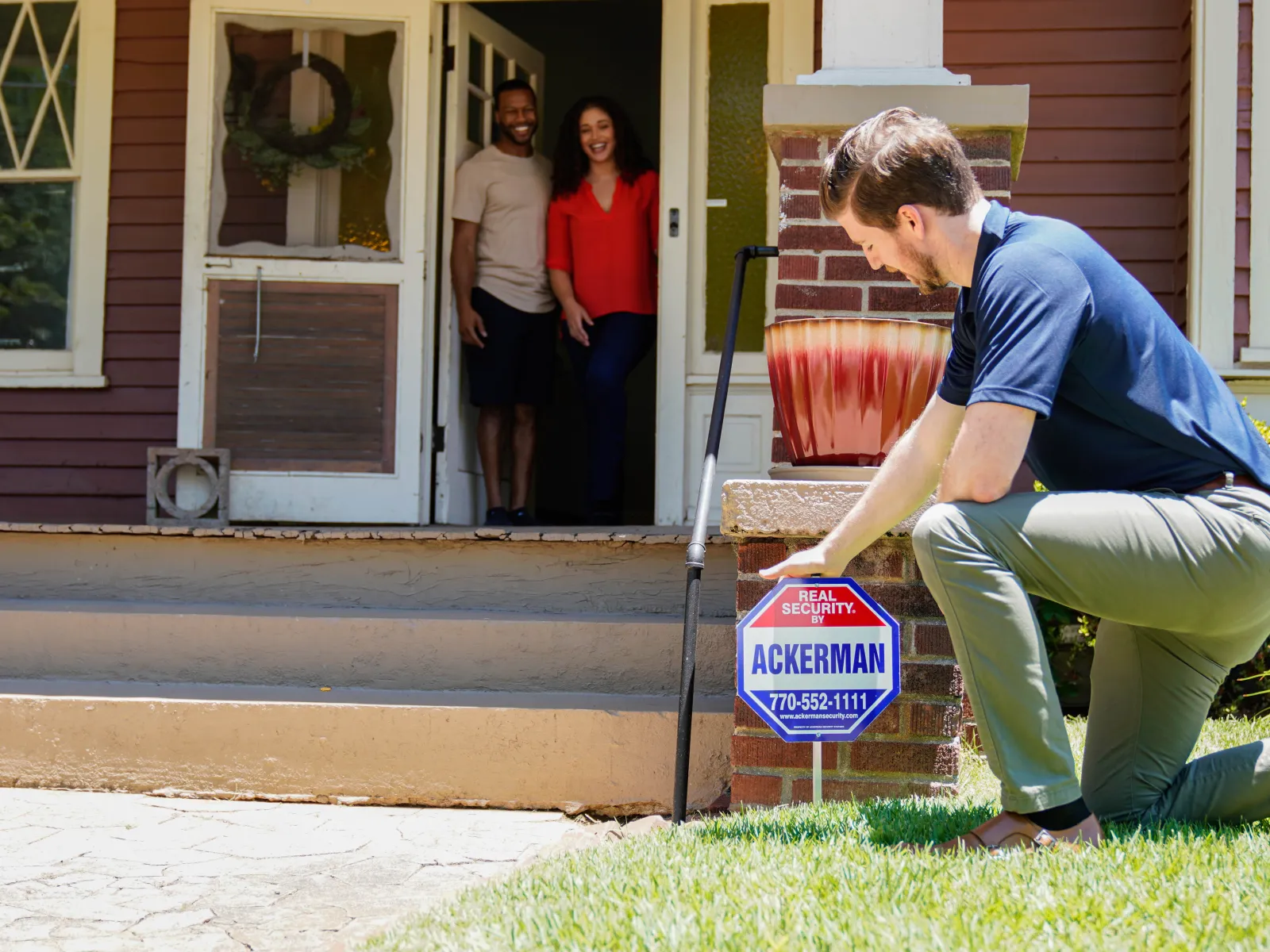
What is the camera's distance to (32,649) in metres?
3.95

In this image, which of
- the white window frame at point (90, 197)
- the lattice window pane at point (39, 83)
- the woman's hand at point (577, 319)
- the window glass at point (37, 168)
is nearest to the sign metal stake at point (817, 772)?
the woman's hand at point (577, 319)

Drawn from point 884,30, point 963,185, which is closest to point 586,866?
point 963,185

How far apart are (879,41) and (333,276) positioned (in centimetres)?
253

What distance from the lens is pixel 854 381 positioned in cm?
298

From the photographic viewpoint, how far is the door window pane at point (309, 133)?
5.31m

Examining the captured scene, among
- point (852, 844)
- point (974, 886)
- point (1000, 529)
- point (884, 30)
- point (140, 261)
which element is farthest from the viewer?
point (140, 261)

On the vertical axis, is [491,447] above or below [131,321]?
below

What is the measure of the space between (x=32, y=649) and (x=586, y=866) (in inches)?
95.5

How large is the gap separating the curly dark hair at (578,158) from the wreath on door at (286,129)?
2.46ft

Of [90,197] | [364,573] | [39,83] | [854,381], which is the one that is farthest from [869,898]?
[39,83]

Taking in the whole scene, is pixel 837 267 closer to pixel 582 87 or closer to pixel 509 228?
pixel 509 228

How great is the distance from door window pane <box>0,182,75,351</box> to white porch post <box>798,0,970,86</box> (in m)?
3.74

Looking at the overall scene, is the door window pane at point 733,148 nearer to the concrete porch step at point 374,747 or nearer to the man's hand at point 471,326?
the man's hand at point 471,326

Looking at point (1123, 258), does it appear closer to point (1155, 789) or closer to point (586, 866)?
point (1155, 789)
